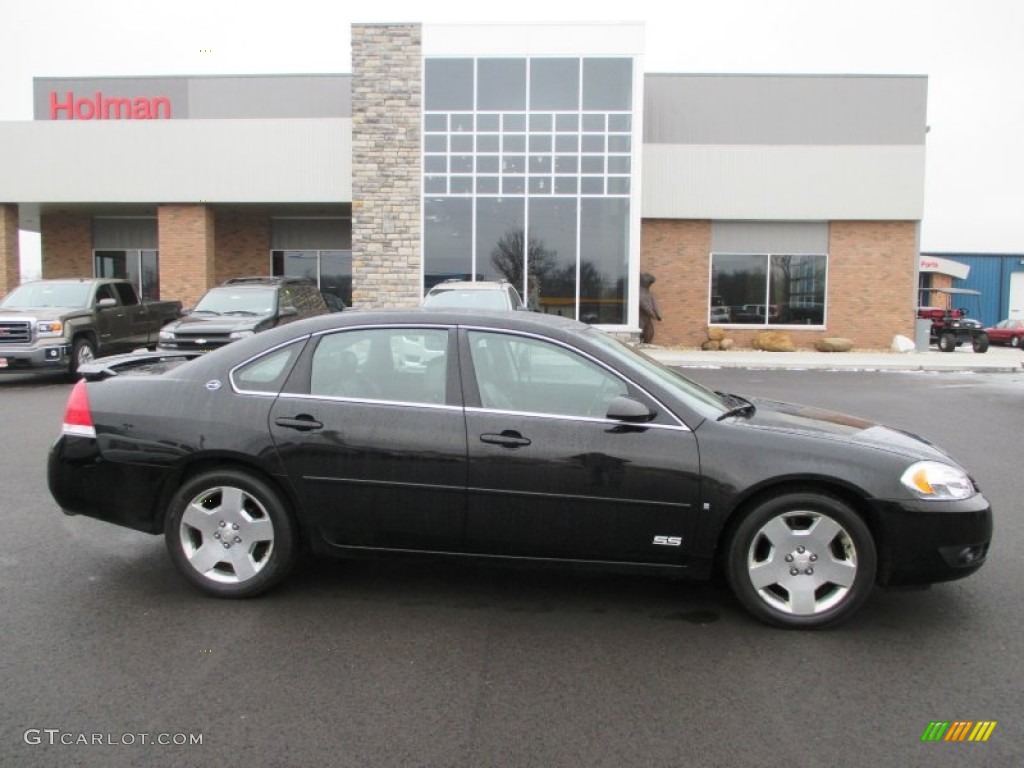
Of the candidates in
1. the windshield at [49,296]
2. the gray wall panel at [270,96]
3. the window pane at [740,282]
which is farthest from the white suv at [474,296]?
the gray wall panel at [270,96]

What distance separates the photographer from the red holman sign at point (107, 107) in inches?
1000

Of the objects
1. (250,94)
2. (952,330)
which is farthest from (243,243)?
(952,330)

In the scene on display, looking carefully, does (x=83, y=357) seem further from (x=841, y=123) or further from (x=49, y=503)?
(x=841, y=123)

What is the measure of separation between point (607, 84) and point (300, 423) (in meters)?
19.5

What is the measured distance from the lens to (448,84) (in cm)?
2191

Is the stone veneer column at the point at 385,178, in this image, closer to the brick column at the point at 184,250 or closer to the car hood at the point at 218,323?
the brick column at the point at 184,250

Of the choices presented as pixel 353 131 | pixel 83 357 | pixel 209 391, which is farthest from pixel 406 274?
pixel 209 391

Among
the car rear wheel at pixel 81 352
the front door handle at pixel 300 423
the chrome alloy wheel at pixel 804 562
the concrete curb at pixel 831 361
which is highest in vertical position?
the front door handle at pixel 300 423

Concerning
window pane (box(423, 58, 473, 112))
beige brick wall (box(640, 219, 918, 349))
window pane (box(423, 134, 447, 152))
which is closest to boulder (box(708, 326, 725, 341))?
beige brick wall (box(640, 219, 918, 349))

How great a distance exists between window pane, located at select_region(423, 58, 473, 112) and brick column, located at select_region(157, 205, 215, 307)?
26.7ft

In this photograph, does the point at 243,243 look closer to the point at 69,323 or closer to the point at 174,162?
the point at 174,162

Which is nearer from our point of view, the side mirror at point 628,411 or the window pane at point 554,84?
the side mirror at point 628,411

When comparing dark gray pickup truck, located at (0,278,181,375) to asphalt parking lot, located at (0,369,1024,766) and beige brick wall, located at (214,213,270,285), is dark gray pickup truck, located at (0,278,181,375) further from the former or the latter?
beige brick wall, located at (214,213,270,285)

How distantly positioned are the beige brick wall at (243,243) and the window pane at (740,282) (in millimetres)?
14774
